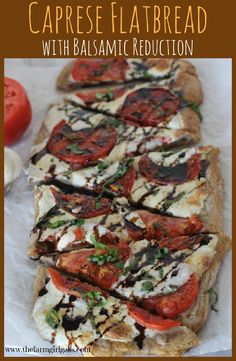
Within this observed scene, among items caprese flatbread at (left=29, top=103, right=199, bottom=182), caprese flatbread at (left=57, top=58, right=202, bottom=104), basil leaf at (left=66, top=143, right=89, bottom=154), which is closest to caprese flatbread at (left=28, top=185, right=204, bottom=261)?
caprese flatbread at (left=29, top=103, right=199, bottom=182)

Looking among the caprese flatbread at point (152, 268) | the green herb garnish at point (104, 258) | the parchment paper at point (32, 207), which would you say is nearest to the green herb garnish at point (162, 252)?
the caprese flatbread at point (152, 268)

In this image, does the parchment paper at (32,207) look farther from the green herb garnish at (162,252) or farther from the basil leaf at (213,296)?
the green herb garnish at (162,252)

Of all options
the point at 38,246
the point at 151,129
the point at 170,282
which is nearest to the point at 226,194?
the point at 151,129

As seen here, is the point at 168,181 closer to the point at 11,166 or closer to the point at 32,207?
the point at 32,207

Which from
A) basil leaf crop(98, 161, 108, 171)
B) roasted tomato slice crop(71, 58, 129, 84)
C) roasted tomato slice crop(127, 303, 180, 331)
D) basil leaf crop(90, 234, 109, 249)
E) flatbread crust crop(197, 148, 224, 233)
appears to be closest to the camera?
roasted tomato slice crop(127, 303, 180, 331)

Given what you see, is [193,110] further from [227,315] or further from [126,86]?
[227,315]

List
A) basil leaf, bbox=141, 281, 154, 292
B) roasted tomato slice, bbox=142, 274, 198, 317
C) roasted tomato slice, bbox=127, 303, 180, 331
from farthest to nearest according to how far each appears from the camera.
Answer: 1. basil leaf, bbox=141, 281, 154, 292
2. roasted tomato slice, bbox=142, 274, 198, 317
3. roasted tomato slice, bbox=127, 303, 180, 331

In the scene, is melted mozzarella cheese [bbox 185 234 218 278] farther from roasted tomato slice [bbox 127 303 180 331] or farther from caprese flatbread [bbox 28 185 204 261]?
roasted tomato slice [bbox 127 303 180 331]
